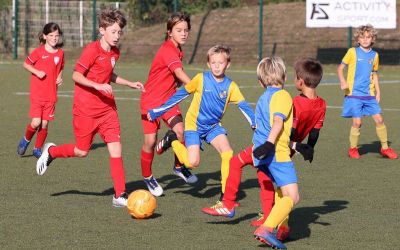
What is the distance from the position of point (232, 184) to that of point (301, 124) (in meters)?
0.88

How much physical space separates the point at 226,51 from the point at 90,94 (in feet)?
4.95

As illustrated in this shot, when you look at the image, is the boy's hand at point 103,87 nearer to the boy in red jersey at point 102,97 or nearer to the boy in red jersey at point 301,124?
the boy in red jersey at point 102,97

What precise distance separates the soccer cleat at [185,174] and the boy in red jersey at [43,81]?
2.92m

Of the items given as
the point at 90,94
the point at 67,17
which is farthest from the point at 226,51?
the point at 67,17

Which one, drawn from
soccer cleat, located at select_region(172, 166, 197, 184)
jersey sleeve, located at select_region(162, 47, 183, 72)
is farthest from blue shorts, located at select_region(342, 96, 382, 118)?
jersey sleeve, located at select_region(162, 47, 183, 72)

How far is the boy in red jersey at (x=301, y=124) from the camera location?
8.35 metres

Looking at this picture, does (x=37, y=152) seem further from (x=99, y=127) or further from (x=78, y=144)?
(x=99, y=127)

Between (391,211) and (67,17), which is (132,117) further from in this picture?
(67,17)

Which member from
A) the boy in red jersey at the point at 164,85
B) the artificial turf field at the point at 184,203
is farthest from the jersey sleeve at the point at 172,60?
the artificial turf field at the point at 184,203

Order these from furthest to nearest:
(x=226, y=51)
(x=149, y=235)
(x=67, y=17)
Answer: (x=67, y=17), (x=226, y=51), (x=149, y=235)

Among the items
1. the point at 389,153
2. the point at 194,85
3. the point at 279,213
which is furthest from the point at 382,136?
the point at 279,213

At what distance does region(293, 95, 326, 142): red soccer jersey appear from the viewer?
852 cm

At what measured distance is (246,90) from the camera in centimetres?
2564

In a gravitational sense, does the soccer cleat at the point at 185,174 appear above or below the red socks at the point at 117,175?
below
